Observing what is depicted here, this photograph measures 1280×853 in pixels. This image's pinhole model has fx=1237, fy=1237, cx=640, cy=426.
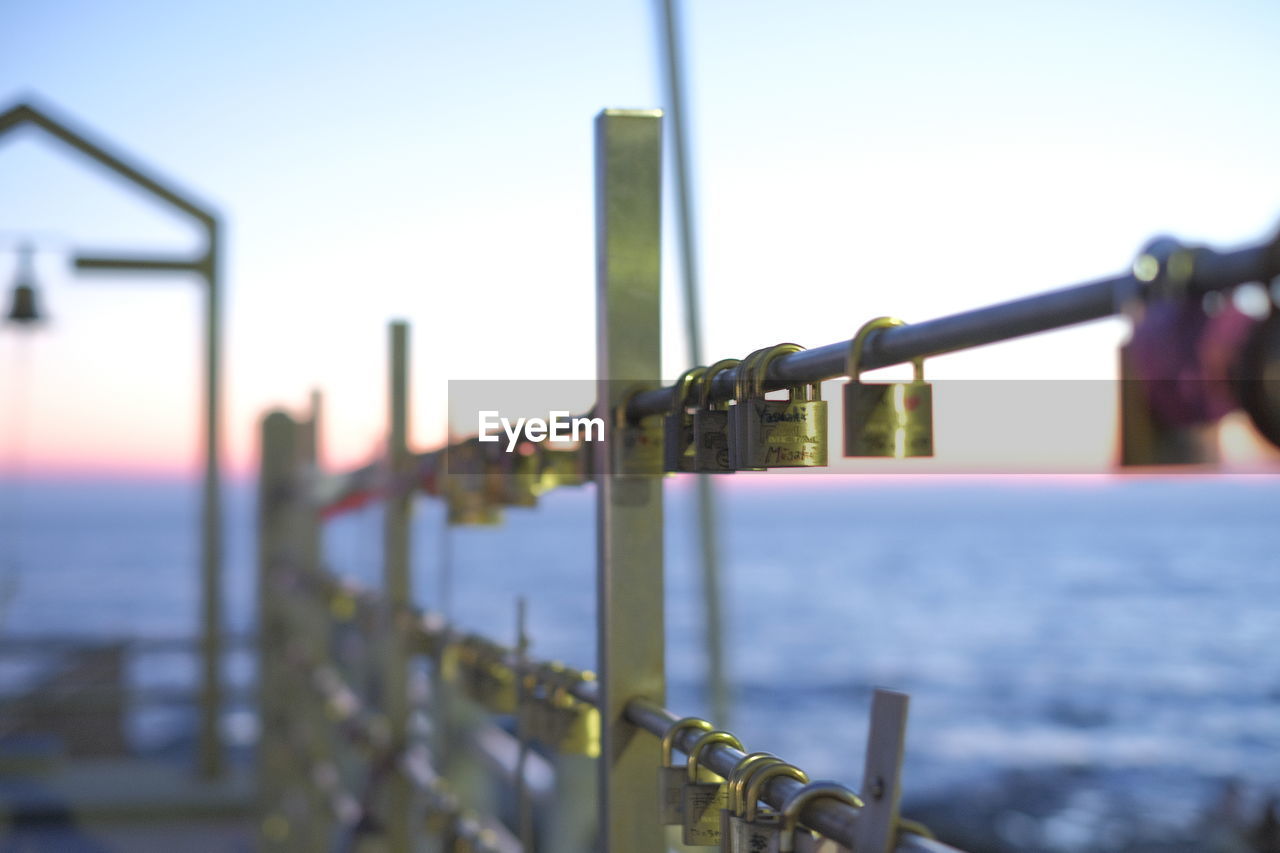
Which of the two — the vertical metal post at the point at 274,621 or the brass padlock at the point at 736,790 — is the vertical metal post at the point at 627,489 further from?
the vertical metal post at the point at 274,621

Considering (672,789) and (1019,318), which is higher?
(1019,318)

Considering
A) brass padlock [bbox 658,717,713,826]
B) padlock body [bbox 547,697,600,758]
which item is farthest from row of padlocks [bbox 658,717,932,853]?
padlock body [bbox 547,697,600,758]

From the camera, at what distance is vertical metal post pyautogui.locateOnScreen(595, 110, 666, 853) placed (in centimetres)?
110

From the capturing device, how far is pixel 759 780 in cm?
78

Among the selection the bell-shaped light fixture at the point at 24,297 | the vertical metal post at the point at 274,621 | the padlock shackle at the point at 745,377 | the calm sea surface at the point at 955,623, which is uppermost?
the bell-shaped light fixture at the point at 24,297

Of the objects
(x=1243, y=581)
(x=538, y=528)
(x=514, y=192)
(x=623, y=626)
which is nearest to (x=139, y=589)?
(x=538, y=528)

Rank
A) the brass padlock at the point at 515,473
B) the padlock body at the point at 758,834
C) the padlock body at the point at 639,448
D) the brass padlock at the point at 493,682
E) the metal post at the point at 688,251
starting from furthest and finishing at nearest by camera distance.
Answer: the metal post at the point at 688,251 < the brass padlock at the point at 493,682 < the brass padlock at the point at 515,473 < the padlock body at the point at 639,448 < the padlock body at the point at 758,834

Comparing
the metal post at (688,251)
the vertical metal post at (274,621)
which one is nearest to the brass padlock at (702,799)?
the metal post at (688,251)

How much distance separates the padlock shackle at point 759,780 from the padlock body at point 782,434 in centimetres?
19

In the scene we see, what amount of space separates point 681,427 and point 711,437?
0.19 feet

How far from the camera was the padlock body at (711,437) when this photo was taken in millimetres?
883

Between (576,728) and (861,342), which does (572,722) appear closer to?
(576,728)

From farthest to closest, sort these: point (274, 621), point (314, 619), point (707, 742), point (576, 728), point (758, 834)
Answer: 1. point (274, 621)
2. point (314, 619)
3. point (576, 728)
4. point (707, 742)
5. point (758, 834)

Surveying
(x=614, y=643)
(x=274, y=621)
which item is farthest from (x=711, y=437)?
(x=274, y=621)
